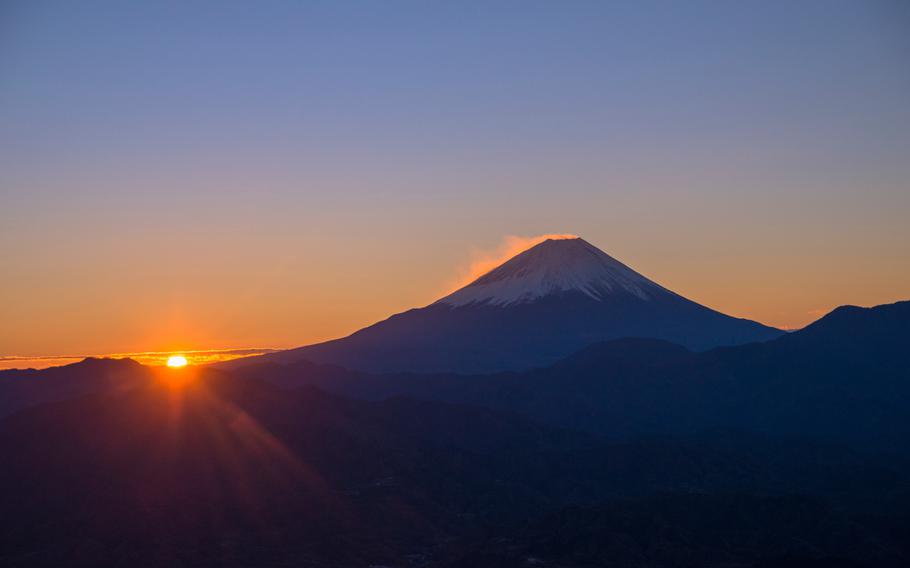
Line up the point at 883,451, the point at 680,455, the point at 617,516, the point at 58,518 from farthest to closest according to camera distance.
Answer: the point at 883,451 < the point at 680,455 < the point at 58,518 < the point at 617,516

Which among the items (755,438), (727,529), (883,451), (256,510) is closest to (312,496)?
(256,510)

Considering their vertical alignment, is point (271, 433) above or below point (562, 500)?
above

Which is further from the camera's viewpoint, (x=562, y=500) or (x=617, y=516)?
(x=562, y=500)

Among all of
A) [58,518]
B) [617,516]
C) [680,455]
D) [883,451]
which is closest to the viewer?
[617,516]

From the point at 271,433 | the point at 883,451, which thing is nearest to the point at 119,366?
the point at 271,433

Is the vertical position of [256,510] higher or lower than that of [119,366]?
lower

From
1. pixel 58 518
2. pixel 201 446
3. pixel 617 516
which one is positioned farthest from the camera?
pixel 201 446

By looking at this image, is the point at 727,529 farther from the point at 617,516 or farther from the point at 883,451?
the point at 883,451

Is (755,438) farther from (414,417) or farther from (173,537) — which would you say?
(173,537)

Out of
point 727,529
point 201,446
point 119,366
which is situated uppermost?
point 119,366
